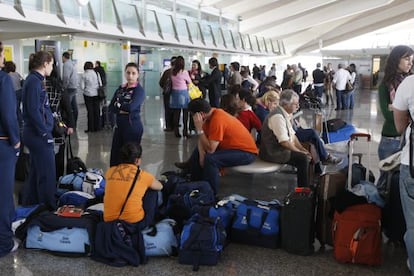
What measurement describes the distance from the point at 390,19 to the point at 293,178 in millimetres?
39940

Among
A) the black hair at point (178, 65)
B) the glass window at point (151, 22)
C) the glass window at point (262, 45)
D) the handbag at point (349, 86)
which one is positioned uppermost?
the glass window at point (262, 45)

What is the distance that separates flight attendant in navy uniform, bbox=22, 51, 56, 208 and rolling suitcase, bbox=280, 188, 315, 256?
7.43 feet

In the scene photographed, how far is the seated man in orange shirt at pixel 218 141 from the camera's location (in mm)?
4785

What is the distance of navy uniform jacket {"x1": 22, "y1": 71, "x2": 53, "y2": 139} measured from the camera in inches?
161

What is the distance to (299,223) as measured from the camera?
11.9 feet

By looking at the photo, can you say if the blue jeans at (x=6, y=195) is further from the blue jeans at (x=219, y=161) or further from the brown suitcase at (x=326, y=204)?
the brown suitcase at (x=326, y=204)

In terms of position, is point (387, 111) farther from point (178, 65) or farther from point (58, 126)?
point (178, 65)

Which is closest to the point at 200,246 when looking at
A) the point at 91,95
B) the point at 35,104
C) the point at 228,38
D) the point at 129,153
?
the point at 129,153

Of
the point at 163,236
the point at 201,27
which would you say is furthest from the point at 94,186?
the point at 201,27

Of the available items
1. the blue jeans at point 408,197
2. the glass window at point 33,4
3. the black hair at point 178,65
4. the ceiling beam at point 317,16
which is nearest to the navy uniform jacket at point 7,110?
the blue jeans at point 408,197

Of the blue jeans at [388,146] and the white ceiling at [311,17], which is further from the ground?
the white ceiling at [311,17]

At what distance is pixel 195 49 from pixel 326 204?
2199 cm

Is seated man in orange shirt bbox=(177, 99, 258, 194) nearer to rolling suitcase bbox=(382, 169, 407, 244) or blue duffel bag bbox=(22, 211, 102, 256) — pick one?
blue duffel bag bbox=(22, 211, 102, 256)

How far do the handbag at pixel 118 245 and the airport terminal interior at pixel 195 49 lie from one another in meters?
0.07
